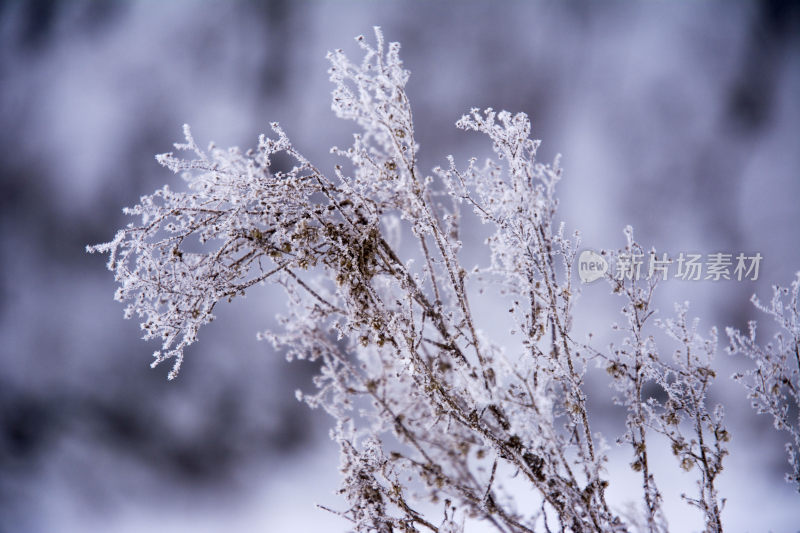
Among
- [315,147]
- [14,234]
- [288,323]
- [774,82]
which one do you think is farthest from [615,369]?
[14,234]

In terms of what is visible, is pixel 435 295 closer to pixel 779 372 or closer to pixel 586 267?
pixel 586 267

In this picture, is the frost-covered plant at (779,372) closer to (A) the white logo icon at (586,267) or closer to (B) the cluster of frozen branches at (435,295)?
(B) the cluster of frozen branches at (435,295)

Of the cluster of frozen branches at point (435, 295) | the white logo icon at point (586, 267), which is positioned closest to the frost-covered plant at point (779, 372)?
the cluster of frozen branches at point (435, 295)

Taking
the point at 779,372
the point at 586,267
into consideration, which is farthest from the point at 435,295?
the point at 779,372

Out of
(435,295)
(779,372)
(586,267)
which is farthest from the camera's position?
(586,267)

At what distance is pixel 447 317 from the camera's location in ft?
5.42

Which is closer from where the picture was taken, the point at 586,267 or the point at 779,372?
the point at 779,372

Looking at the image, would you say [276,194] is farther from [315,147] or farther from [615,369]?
[315,147]

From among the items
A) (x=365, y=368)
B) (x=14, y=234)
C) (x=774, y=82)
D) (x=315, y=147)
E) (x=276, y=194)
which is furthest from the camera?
(x=14, y=234)

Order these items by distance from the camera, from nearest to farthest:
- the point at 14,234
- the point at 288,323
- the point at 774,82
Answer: the point at 288,323 < the point at 774,82 < the point at 14,234

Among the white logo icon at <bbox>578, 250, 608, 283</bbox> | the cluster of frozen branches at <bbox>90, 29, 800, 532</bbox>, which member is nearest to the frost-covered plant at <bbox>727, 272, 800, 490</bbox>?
the cluster of frozen branches at <bbox>90, 29, 800, 532</bbox>

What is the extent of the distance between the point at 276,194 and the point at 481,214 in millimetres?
779

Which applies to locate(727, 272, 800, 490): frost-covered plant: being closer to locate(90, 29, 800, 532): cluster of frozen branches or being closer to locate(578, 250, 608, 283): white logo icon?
locate(90, 29, 800, 532): cluster of frozen branches

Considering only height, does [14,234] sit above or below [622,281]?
above
